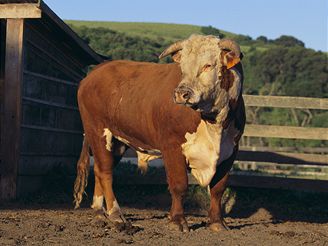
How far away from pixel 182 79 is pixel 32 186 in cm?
540

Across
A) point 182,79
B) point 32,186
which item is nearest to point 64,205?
point 32,186

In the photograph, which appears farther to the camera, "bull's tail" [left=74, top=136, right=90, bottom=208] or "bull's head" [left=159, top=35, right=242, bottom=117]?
"bull's tail" [left=74, top=136, right=90, bottom=208]

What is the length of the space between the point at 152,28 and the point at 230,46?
114103mm

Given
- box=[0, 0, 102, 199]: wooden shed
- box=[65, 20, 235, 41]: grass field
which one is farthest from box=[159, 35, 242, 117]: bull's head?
box=[65, 20, 235, 41]: grass field

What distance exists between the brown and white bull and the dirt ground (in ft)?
1.54

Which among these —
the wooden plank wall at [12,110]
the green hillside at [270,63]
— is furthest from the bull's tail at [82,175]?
the green hillside at [270,63]

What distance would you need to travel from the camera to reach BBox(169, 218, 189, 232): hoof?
8.45m

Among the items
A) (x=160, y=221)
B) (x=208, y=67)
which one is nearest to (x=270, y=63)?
(x=160, y=221)

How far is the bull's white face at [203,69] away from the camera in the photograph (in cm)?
805

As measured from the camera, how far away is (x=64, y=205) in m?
11.7

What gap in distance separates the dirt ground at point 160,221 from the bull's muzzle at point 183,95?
1.46 meters

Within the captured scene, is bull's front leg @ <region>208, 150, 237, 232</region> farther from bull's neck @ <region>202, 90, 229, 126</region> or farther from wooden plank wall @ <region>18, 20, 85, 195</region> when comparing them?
wooden plank wall @ <region>18, 20, 85, 195</region>

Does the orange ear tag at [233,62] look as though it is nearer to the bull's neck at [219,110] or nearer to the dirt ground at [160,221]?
the bull's neck at [219,110]

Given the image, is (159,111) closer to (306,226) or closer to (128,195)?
(306,226)
